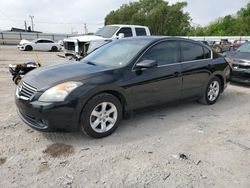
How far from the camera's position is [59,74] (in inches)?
147

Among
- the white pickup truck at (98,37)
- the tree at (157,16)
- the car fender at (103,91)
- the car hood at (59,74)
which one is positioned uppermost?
the tree at (157,16)

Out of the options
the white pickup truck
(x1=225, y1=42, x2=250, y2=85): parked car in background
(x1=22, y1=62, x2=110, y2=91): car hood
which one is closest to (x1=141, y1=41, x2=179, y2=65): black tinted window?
(x1=22, y1=62, x2=110, y2=91): car hood

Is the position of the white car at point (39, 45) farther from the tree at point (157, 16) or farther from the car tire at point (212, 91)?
the tree at point (157, 16)

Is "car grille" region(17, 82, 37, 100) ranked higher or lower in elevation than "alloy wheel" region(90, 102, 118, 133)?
higher

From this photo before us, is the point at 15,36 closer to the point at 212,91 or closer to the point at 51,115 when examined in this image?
the point at 212,91

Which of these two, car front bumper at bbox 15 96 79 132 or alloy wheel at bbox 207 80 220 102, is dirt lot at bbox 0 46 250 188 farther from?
alloy wheel at bbox 207 80 220 102

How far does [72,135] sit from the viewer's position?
378 centimetres

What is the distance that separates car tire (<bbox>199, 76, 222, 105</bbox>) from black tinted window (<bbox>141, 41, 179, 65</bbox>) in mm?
1249

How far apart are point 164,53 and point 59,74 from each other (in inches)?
76.7

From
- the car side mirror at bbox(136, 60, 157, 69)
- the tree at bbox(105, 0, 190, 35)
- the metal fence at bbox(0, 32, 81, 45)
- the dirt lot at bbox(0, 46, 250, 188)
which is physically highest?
the tree at bbox(105, 0, 190, 35)

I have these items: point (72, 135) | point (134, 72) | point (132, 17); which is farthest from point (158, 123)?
point (132, 17)

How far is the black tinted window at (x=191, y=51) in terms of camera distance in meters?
4.89

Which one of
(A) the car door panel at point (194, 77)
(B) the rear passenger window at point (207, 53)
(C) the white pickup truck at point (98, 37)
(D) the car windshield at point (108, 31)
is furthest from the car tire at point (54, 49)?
(A) the car door panel at point (194, 77)

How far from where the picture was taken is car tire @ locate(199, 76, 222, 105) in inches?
214
